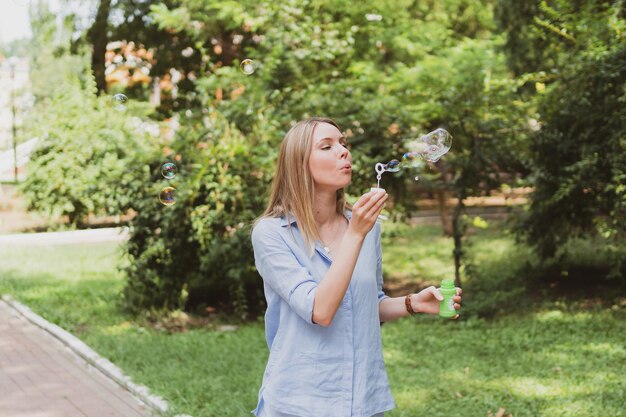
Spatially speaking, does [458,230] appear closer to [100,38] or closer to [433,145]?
[433,145]

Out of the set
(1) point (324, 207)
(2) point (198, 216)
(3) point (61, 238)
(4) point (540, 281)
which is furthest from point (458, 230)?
(3) point (61, 238)

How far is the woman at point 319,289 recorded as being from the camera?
2336mm

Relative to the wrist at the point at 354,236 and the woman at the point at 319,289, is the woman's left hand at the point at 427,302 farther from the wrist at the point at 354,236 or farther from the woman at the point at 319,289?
the wrist at the point at 354,236

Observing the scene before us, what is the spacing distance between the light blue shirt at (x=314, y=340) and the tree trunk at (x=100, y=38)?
18.4 meters

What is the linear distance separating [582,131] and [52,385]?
6204 mm

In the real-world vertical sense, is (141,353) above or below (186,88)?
below

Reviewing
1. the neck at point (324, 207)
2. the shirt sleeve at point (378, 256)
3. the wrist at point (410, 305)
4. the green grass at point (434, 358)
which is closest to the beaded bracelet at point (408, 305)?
the wrist at point (410, 305)

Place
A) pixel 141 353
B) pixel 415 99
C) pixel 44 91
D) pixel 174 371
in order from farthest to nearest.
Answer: pixel 44 91
pixel 415 99
pixel 141 353
pixel 174 371

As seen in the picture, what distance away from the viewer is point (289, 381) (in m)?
2.44

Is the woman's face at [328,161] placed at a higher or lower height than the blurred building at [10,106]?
higher

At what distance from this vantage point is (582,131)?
8.47 metres

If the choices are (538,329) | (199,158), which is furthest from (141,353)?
(538,329)

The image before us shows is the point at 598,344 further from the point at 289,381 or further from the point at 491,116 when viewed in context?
the point at 289,381

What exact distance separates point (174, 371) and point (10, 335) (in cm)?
282
